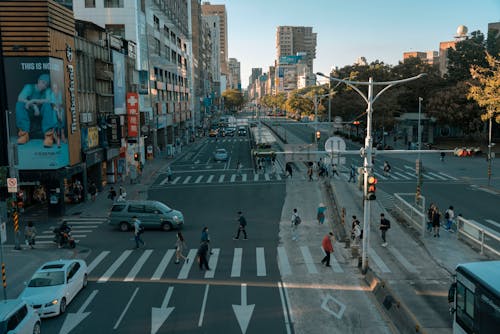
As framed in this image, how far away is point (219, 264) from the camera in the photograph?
21.0 m

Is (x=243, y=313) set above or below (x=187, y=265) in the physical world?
above

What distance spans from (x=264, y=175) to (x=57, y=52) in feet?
81.0

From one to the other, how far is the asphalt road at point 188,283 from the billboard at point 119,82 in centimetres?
1739

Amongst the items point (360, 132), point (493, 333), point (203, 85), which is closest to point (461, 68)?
point (360, 132)

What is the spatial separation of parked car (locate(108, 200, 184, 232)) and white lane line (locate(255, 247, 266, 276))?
6.67 m

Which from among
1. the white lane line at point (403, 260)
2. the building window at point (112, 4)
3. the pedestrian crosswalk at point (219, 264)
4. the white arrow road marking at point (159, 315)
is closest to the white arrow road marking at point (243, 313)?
the white arrow road marking at point (159, 315)

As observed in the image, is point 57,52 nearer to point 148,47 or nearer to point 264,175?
point 264,175

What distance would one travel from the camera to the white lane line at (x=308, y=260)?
19.9m

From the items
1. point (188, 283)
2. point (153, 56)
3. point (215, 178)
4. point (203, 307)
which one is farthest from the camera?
point (153, 56)

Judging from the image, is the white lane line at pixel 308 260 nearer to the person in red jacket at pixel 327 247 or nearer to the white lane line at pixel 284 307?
the person in red jacket at pixel 327 247

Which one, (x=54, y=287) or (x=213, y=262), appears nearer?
(x=54, y=287)

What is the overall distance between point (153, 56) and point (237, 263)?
47.1 meters

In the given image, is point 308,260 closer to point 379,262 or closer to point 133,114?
point 379,262

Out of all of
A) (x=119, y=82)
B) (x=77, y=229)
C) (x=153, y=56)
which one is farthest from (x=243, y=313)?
(x=153, y=56)
